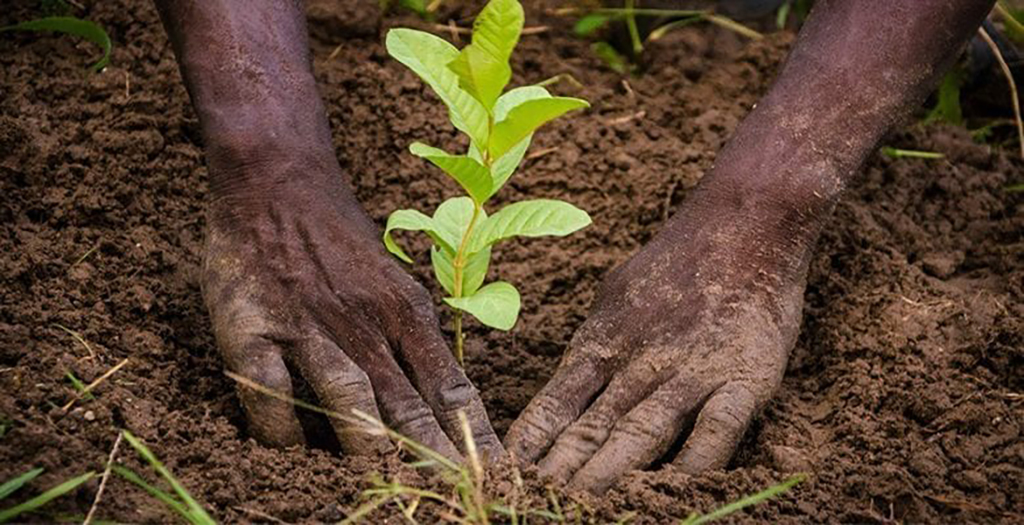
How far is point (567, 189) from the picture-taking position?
8.54 ft

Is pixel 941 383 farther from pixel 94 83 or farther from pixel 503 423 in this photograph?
pixel 94 83

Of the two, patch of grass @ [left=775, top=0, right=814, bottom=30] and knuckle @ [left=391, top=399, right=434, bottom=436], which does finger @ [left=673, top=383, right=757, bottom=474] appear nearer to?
knuckle @ [left=391, top=399, right=434, bottom=436]

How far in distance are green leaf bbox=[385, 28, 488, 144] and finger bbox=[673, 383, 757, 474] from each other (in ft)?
1.73

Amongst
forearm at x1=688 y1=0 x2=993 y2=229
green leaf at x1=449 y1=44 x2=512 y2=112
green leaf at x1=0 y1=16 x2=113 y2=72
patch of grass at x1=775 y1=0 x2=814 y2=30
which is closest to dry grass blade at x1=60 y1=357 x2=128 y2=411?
green leaf at x1=449 y1=44 x2=512 y2=112

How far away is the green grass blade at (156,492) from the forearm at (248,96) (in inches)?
21.7

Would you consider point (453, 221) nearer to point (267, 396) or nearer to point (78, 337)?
point (267, 396)

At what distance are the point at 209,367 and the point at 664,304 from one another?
0.74 metres

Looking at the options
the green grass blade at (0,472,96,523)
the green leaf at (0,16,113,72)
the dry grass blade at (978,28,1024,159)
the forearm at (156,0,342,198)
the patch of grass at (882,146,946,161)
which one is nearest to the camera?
the green grass blade at (0,472,96,523)

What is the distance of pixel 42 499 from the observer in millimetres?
1542

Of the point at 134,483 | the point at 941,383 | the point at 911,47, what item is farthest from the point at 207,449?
the point at 911,47

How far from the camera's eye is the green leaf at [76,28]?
246 centimetres

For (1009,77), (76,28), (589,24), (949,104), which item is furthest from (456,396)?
(1009,77)

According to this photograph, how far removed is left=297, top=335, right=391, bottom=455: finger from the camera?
1.82 meters

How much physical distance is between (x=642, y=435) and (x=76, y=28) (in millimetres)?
1416
